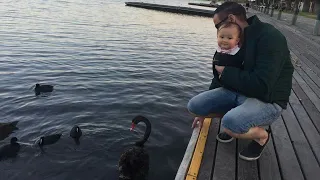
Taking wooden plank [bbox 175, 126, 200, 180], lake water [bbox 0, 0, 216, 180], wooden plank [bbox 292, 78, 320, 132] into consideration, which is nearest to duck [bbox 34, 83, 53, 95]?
lake water [bbox 0, 0, 216, 180]

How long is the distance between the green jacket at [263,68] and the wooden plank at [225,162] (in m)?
1.06

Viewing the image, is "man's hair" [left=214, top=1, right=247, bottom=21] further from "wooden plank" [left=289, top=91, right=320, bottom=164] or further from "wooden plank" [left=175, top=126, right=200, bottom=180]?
"wooden plank" [left=289, top=91, right=320, bottom=164]

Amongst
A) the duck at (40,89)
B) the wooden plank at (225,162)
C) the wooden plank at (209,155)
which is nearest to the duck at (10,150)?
the duck at (40,89)

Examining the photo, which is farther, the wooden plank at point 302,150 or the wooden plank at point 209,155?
the wooden plank at point 302,150

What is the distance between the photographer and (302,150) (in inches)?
217

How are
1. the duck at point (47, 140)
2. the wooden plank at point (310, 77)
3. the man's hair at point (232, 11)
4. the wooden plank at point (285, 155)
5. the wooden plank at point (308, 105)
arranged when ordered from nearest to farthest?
the wooden plank at point (285, 155)
the man's hair at point (232, 11)
the wooden plank at point (308, 105)
the duck at point (47, 140)
the wooden plank at point (310, 77)

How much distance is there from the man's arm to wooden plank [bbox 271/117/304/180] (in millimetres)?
1223

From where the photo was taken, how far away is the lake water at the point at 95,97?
7395mm

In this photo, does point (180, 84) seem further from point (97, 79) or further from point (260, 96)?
point (260, 96)

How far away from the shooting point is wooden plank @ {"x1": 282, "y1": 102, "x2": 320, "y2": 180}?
4.83 metres

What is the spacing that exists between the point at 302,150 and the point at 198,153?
6.22 ft

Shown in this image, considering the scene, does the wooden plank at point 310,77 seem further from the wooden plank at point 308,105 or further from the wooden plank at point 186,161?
the wooden plank at point 186,161

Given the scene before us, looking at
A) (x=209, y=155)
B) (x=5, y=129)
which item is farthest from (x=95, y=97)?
(x=209, y=155)

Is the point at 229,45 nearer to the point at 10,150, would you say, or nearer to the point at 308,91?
the point at 308,91
